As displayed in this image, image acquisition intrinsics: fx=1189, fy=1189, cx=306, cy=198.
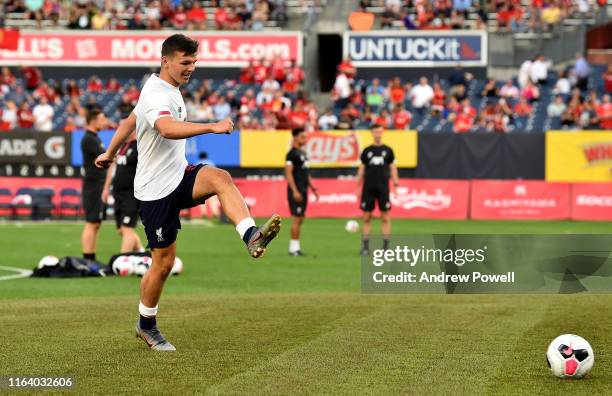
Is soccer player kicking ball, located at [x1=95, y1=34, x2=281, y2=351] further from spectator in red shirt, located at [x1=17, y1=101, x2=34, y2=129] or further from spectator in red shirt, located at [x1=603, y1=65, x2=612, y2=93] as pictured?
spectator in red shirt, located at [x1=603, y1=65, x2=612, y2=93]

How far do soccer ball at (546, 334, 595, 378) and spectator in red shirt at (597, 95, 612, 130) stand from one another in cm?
2716

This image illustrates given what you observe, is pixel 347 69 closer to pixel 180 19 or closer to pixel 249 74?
pixel 249 74

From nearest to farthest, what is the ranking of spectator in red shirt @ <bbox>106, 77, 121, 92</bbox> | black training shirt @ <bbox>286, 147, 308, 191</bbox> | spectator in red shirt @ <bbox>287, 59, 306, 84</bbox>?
1. black training shirt @ <bbox>286, 147, 308, 191</bbox>
2. spectator in red shirt @ <bbox>287, 59, 306, 84</bbox>
3. spectator in red shirt @ <bbox>106, 77, 121, 92</bbox>

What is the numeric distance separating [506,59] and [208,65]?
1059 centimetres

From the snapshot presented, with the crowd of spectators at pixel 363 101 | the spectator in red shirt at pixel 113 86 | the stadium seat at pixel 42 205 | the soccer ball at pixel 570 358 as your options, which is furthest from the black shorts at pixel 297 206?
the spectator in red shirt at pixel 113 86

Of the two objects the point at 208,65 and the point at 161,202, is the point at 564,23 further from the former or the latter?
the point at 161,202

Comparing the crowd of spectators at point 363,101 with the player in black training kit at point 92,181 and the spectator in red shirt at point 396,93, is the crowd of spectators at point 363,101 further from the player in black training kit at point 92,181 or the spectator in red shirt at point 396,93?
the player in black training kit at point 92,181

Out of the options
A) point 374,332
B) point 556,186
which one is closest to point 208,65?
point 556,186

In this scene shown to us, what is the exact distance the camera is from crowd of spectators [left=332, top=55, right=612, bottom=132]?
118 ft

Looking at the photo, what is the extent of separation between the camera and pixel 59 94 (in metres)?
41.2

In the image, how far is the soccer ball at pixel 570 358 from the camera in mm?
8188

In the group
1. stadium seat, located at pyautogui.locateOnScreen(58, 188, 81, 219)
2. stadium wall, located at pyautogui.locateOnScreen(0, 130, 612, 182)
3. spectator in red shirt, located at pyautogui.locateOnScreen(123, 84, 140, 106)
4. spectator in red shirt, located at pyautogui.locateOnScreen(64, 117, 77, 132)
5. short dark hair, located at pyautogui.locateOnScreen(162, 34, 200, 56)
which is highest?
short dark hair, located at pyautogui.locateOnScreen(162, 34, 200, 56)

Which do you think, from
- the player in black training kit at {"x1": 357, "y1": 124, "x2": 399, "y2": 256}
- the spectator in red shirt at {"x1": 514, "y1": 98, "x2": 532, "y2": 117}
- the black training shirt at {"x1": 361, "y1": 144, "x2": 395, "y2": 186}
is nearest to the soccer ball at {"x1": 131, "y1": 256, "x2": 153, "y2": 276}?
the player in black training kit at {"x1": 357, "y1": 124, "x2": 399, "y2": 256}

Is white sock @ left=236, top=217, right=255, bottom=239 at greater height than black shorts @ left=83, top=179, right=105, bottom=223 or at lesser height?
greater
